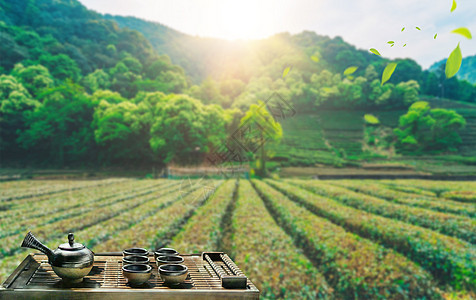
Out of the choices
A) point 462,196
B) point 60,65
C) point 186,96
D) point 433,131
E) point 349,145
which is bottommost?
point 462,196

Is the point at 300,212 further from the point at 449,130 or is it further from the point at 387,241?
the point at 449,130

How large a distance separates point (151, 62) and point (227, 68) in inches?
350

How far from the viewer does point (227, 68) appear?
17.4m

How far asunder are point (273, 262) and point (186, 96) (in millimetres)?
10674

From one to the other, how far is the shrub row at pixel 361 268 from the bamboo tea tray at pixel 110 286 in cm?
337

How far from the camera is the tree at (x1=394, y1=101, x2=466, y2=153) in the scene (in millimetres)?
11203

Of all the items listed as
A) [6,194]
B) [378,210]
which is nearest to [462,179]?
[378,210]

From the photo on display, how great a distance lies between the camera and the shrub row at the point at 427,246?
462 centimetres

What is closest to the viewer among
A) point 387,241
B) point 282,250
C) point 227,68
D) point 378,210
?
point 282,250

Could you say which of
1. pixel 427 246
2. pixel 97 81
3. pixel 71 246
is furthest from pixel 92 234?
pixel 97 81

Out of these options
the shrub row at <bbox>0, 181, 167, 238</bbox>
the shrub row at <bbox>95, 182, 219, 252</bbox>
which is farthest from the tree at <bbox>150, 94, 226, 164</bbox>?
the shrub row at <bbox>95, 182, 219, 252</bbox>

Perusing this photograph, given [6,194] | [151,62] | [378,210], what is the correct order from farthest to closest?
[151,62] → [6,194] → [378,210]

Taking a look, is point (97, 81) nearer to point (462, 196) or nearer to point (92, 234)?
point (92, 234)

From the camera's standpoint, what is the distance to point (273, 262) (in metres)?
4.81
